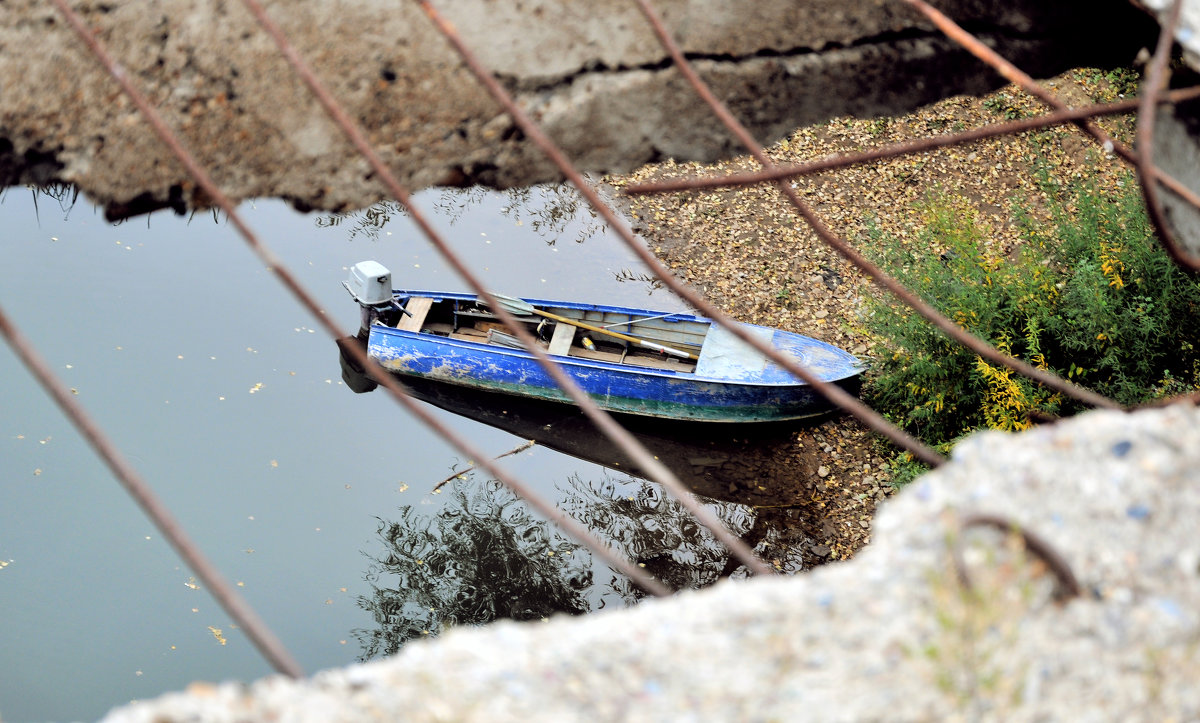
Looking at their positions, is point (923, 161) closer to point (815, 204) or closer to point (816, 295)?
point (815, 204)

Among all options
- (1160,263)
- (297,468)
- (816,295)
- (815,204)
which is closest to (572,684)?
(1160,263)

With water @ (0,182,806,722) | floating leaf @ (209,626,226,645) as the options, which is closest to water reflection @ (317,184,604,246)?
water @ (0,182,806,722)

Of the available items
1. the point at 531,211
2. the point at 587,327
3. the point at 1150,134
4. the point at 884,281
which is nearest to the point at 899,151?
the point at 884,281

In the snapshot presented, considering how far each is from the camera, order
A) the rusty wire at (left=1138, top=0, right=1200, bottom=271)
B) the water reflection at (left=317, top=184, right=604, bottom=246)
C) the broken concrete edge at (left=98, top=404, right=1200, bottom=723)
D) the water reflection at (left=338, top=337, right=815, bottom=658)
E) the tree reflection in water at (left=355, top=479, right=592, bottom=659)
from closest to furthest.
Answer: the broken concrete edge at (left=98, top=404, right=1200, bottom=723) → the rusty wire at (left=1138, top=0, right=1200, bottom=271) → the tree reflection in water at (left=355, top=479, right=592, bottom=659) → the water reflection at (left=338, top=337, right=815, bottom=658) → the water reflection at (left=317, top=184, right=604, bottom=246)

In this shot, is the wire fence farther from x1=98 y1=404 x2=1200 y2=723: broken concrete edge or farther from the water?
the water

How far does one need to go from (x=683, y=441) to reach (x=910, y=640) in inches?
366

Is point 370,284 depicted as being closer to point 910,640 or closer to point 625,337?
point 625,337

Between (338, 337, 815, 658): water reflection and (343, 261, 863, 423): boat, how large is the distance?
471mm

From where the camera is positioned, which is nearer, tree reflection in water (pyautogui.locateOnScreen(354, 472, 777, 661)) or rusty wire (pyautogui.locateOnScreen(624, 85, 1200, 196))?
rusty wire (pyautogui.locateOnScreen(624, 85, 1200, 196))

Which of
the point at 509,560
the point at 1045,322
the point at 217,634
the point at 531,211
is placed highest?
the point at 531,211

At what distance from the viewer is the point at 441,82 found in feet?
10.3

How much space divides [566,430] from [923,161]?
6385mm

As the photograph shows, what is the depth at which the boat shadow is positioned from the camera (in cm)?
1027

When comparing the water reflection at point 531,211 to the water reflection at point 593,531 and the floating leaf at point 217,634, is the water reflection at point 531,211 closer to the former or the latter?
the water reflection at point 593,531
